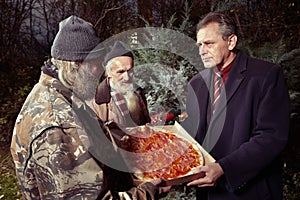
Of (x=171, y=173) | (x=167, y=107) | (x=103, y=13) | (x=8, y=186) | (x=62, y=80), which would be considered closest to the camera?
(x=62, y=80)

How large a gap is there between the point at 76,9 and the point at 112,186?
4.97 m

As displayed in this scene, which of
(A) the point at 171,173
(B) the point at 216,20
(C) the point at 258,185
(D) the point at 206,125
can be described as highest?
(B) the point at 216,20

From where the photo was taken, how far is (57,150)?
1336 millimetres

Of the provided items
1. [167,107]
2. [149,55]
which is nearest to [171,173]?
[167,107]

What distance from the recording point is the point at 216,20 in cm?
207

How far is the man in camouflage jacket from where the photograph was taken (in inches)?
53.2

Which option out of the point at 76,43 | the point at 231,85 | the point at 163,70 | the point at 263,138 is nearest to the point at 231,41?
the point at 231,85

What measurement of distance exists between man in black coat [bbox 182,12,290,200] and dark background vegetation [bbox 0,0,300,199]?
5.94ft

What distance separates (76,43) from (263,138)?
979 millimetres

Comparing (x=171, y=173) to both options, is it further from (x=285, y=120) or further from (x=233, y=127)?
(x=285, y=120)

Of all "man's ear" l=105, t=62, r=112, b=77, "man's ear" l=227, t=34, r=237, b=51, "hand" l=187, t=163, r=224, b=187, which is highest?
"man's ear" l=227, t=34, r=237, b=51

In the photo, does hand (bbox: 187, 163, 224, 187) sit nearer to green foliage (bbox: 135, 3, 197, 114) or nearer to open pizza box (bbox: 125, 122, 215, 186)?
open pizza box (bbox: 125, 122, 215, 186)

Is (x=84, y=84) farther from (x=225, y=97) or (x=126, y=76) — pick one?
(x=225, y=97)

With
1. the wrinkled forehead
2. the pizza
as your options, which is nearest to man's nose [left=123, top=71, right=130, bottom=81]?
the wrinkled forehead
